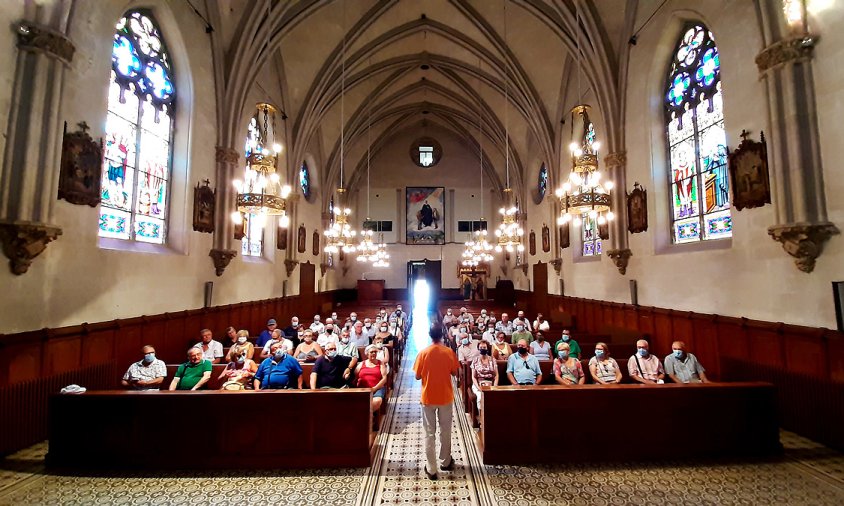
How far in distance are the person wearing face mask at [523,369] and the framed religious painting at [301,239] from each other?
12.1 meters

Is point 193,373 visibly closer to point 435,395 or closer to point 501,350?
point 435,395

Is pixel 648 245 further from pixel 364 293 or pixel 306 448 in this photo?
pixel 364 293

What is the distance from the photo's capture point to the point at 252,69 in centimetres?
1101

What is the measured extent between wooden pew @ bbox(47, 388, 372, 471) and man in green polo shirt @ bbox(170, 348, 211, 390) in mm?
1206

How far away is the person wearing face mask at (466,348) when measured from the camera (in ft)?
26.5

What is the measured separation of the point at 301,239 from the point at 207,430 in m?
12.7

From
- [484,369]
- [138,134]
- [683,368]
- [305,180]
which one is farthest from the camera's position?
[305,180]

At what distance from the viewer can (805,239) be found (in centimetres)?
551

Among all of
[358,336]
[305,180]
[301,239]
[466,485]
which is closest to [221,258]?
[358,336]

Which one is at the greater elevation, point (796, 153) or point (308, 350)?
point (796, 153)

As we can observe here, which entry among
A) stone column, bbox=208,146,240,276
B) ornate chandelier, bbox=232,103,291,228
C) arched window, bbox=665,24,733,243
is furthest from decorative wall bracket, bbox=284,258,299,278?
arched window, bbox=665,24,733,243

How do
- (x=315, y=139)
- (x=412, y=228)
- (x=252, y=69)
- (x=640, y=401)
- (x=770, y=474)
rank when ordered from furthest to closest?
(x=412, y=228), (x=315, y=139), (x=252, y=69), (x=640, y=401), (x=770, y=474)

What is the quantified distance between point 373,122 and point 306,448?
20.1 meters

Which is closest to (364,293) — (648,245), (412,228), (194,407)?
(412,228)
